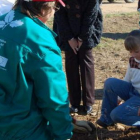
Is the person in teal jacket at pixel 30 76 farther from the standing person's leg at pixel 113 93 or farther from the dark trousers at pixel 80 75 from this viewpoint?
the dark trousers at pixel 80 75

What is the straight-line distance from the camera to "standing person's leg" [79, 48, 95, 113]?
3.88m

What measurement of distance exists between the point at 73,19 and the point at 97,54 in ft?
8.76

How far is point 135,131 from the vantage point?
365 cm

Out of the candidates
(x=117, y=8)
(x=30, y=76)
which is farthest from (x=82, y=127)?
(x=117, y=8)

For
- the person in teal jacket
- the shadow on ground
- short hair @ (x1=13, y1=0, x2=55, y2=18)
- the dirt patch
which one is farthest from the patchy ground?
the dirt patch

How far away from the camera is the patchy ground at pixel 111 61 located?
358 cm

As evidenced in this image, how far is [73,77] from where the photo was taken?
4035mm

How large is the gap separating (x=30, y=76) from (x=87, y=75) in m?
2.00

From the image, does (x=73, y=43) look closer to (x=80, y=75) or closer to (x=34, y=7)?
(x=80, y=75)

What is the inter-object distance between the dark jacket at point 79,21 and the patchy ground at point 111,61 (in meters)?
0.78

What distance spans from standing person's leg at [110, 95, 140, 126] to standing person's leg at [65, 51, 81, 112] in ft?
2.93

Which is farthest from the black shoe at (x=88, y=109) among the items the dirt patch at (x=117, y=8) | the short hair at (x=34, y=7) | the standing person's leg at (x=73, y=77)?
the dirt patch at (x=117, y=8)

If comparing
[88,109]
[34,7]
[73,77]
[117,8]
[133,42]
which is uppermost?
[34,7]

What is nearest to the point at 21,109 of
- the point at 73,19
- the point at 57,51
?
the point at 57,51
